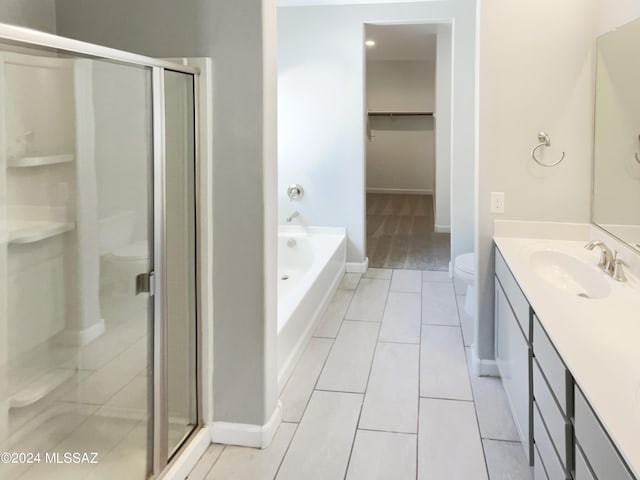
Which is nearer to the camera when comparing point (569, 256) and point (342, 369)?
point (569, 256)

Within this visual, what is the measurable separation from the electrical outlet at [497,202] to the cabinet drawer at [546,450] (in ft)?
4.32

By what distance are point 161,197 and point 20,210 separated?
1.66 feet

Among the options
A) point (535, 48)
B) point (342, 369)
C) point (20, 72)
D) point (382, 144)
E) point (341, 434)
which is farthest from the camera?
point (382, 144)

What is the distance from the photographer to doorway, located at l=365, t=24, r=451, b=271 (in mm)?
Result: 7215

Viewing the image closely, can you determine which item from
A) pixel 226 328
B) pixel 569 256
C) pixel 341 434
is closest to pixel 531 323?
pixel 569 256

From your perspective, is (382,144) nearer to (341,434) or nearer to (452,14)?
(452,14)

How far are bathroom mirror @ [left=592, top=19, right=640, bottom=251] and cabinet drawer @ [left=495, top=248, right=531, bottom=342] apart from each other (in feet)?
1.68

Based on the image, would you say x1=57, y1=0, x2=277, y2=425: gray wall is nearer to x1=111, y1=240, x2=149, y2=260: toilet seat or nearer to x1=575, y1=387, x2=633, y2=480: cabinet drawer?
Result: x1=111, y1=240, x2=149, y2=260: toilet seat

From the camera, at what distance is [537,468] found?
1.99 metres

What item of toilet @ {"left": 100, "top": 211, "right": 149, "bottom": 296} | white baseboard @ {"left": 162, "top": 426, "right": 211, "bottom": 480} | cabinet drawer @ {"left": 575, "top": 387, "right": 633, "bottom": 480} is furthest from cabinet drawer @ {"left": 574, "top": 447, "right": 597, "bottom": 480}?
toilet @ {"left": 100, "top": 211, "right": 149, "bottom": 296}

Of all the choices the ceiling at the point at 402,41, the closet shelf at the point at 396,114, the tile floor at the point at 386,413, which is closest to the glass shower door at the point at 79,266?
the tile floor at the point at 386,413

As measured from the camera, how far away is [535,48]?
2922mm

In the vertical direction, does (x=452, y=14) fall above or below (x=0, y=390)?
above

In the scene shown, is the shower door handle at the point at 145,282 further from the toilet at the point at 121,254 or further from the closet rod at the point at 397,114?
the closet rod at the point at 397,114
